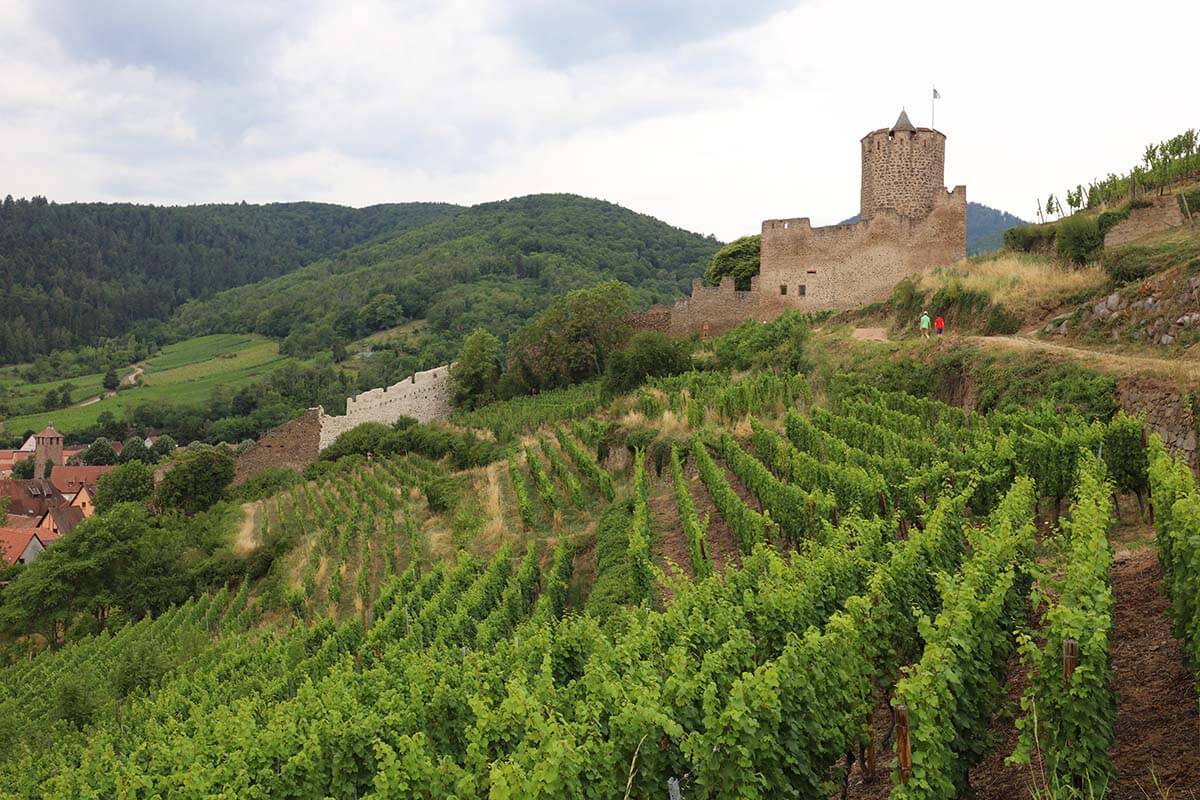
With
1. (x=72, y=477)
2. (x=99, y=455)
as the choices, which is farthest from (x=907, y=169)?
(x=99, y=455)

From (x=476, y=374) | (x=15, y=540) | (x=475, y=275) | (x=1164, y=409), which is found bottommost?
(x=15, y=540)

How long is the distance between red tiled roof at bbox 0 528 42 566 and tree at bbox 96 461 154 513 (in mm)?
4001

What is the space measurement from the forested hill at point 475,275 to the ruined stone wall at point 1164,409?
5703 cm

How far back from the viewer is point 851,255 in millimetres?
29984

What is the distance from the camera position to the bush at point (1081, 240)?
857 inches

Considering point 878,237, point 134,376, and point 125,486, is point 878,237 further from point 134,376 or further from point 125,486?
point 134,376

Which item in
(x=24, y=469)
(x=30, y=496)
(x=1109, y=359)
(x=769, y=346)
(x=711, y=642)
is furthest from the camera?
(x=24, y=469)

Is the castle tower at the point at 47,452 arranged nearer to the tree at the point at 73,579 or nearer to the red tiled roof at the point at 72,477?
the red tiled roof at the point at 72,477

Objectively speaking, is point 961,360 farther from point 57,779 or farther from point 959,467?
point 57,779

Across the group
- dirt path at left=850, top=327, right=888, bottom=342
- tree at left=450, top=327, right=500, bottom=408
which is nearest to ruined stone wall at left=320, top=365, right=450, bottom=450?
tree at left=450, top=327, right=500, bottom=408

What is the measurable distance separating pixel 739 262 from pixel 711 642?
105 feet

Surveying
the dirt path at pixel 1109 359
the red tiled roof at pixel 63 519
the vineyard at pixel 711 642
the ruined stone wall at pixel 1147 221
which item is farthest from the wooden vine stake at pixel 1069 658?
the red tiled roof at pixel 63 519

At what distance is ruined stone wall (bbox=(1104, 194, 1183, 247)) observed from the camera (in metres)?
22.3

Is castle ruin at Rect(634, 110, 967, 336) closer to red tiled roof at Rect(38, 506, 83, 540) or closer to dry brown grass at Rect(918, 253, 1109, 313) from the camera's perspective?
dry brown grass at Rect(918, 253, 1109, 313)
